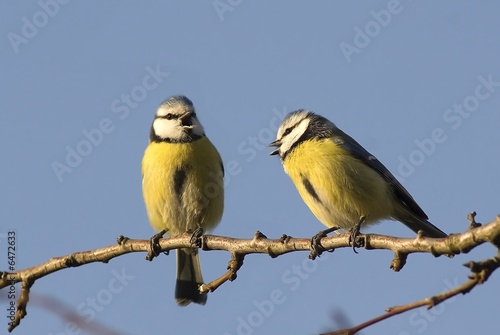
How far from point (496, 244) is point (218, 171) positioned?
4278 millimetres

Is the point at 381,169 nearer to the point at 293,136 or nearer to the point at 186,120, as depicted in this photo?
the point at 293,136

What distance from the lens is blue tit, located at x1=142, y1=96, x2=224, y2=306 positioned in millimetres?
5758

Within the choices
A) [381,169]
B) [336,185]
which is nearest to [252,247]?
[336,185]

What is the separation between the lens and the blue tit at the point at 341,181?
5.21m

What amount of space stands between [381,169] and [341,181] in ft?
2.07

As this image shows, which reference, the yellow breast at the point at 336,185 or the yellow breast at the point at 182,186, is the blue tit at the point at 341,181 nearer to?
the yellow breast at the point at 336,185

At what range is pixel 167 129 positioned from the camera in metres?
6.18

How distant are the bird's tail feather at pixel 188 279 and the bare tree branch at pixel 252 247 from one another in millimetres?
2146

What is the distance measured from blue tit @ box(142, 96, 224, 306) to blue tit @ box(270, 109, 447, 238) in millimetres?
624

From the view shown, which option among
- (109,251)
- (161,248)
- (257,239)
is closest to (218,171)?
(161,248)

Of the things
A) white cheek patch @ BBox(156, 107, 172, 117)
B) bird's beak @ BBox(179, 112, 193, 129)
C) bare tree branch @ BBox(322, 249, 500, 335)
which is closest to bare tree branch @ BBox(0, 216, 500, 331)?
bare tree branch @ BBox(322, 249, 500, 335)

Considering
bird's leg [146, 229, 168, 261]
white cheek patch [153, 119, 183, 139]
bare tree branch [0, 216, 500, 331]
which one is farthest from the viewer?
white cheek patch [153, 119, 183, 139]

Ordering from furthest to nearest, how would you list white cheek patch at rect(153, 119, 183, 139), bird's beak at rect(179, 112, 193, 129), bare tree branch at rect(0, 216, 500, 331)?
bird's beak at rect(179, 112, 193, 129), white cheek patch at rect(153, 119, 183, 139), bare tree branch at rect(0, 216, 500, 331)

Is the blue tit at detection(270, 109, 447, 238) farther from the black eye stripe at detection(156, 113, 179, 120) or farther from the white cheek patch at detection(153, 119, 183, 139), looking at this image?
the black eye stripe at detection(156, 113, 179, 120)
